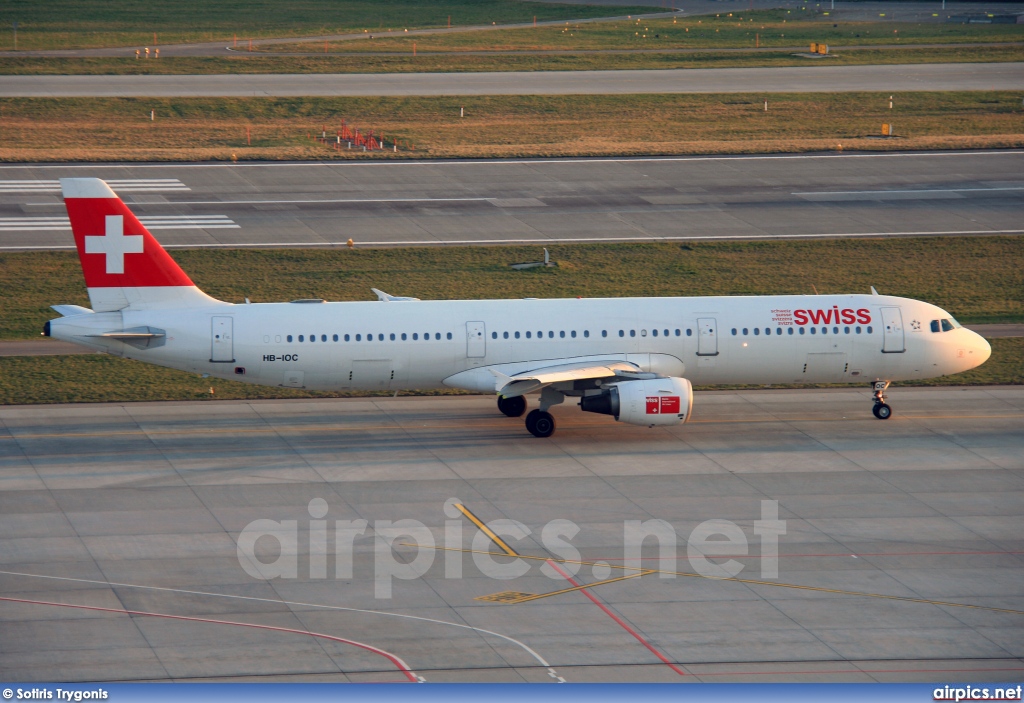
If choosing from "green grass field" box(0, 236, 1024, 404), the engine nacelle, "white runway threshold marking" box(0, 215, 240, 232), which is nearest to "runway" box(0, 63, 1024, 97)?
"white runway threshold marking" box(0, 215, 240, 232)

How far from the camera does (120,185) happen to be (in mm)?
65562

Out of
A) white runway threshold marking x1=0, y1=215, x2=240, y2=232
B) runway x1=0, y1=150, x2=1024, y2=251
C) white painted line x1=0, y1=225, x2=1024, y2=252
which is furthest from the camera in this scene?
runway x1=0, y1=150, x2=1024, y2=251

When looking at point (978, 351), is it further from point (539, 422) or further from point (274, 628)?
point (274, 628)

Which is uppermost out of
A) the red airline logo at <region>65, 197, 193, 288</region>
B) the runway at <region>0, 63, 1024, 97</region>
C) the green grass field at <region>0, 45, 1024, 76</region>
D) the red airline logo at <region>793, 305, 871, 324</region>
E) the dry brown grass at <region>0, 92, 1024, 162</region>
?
the green grass field at <region>0, 45, 1024, 76</region>

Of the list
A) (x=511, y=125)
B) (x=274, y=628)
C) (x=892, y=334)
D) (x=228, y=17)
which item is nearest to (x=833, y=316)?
(x=892, y=334)

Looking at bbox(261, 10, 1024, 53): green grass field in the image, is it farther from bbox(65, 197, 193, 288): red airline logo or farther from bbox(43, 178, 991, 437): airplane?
bbox(65, 197, 193, 288): red airline logo

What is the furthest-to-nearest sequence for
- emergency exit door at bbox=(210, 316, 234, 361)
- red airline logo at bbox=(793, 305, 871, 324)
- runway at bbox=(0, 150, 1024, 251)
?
runway at bbox=(0, 150, 1024, 251) < red airline logo at bbox=(793, 305, 871, 324) < emergency exit door at bbox=(210, 316, 234, 361)

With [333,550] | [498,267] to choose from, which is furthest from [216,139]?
[333,550]

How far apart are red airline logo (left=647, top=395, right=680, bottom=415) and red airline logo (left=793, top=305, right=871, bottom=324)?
17.1 ft

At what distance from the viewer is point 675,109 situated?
3290 inches

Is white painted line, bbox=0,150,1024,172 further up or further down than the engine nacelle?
further up

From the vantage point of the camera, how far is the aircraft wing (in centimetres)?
3516

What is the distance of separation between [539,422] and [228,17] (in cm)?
9094

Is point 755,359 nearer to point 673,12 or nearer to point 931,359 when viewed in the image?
point 931,359
